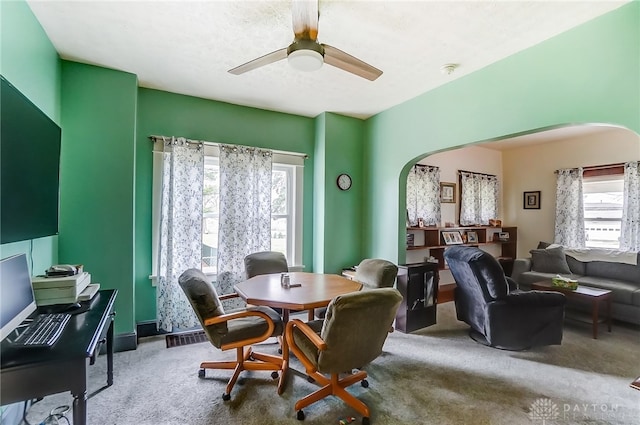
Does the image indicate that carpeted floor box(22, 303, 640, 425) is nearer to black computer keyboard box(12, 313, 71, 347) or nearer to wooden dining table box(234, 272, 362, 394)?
wooden dining table box(234, 272, 362, 394)

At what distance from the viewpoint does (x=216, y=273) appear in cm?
A: 369

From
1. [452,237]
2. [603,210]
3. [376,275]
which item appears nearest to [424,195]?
[452,237]

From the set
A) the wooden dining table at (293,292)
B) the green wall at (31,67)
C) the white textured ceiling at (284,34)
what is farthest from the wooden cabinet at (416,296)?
the green wall at (31,67)

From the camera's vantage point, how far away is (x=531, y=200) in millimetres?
5789

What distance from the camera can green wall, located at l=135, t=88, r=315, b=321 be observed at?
11.1ft

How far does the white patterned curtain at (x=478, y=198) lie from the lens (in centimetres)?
557

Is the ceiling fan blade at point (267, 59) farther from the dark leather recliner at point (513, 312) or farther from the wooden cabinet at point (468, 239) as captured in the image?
the wooden cabinet at point (468, 239)

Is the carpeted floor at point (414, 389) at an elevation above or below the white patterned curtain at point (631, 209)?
below

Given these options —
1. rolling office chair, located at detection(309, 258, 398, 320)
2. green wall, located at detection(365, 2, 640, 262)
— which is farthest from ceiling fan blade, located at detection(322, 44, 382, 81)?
rolling office chair, located at detection(309, 258, 398, 320)

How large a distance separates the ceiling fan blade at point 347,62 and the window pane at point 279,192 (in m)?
2.24

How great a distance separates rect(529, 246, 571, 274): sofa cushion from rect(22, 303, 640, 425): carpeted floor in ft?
5.51

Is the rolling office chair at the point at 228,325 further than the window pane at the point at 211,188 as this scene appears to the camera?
No

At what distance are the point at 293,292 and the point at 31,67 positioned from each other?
2.55 m

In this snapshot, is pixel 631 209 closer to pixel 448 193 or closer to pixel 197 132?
pixel 448 193
